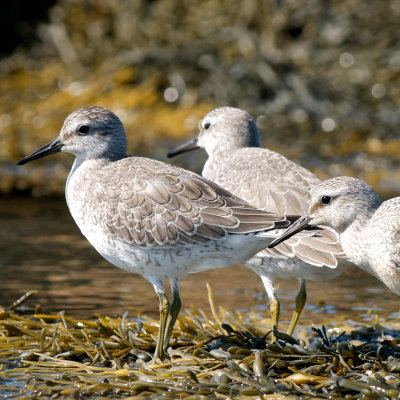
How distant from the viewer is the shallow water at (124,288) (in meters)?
6.64

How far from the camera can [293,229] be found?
5121 mm

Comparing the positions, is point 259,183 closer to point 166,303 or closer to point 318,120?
point 166,303

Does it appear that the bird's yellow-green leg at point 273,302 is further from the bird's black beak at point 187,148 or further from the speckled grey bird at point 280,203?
the bird's black beak at point 187,148

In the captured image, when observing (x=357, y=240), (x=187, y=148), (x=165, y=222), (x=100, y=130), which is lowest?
(x=357, y=240)

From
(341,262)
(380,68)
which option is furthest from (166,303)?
(380,68)

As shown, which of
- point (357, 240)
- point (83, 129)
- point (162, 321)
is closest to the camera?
point (357, 240)

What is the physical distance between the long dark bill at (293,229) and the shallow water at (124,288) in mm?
1408

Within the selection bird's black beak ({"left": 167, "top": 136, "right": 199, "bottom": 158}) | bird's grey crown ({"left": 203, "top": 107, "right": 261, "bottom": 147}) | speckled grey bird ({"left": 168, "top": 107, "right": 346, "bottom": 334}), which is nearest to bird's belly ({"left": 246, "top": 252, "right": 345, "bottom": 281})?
speckled grey bird ({"left": 168, "top": 107, "right": 346, "bottom": 334})

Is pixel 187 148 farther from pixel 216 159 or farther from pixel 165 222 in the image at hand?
pixel 165 222

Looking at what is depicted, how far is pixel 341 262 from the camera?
223 inches

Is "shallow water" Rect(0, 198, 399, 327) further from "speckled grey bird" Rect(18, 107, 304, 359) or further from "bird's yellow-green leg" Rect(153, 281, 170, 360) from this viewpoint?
"speckled grey bird" Rect(18, 107, 304, 359)

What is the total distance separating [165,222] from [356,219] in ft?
3.96

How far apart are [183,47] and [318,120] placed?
2.43 m

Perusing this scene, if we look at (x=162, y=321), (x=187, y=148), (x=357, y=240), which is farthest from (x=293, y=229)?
(x=187, y=148)
